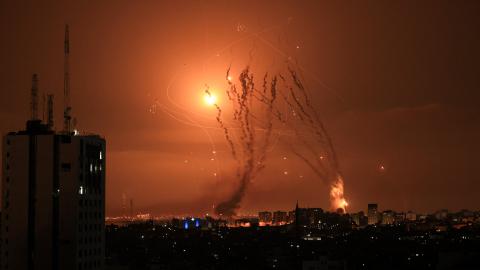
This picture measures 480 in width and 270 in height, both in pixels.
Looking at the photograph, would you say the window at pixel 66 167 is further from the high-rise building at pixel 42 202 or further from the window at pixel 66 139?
the window at pixel 66 139

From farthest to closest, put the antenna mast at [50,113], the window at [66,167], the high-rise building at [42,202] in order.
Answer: the antenna mast at [50,113]
the window at [66,167]
the high-rise building at [42,202]

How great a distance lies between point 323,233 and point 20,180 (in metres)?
147

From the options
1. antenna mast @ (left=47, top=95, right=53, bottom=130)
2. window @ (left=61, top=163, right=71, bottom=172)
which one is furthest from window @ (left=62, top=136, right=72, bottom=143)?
antenna mast @ (left=47, top=95, right=53, bottom=130)

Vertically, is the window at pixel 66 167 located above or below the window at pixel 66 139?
below

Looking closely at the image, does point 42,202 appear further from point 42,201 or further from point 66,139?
point 66,139

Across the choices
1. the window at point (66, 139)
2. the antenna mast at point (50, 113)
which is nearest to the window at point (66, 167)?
the window at point (66, 139)

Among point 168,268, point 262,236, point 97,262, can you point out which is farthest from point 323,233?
point 97,262

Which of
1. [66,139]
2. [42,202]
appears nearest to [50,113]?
[66,139]

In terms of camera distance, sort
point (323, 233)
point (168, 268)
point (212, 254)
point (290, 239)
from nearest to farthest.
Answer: point (168, 268)
point (212, 254)
point (290, 239)
point (323, 233)

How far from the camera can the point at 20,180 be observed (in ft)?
151

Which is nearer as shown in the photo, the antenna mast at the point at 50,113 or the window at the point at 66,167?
the window at the point at 66,167

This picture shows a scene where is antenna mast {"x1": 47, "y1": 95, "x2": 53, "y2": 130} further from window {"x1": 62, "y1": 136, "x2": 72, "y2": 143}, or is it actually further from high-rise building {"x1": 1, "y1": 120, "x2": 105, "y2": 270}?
window {"x1": 62, "y1": 136, "x2": 72, "y2": 143}

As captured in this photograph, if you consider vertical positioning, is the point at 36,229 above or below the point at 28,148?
below

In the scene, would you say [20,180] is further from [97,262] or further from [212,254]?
[212,254]
